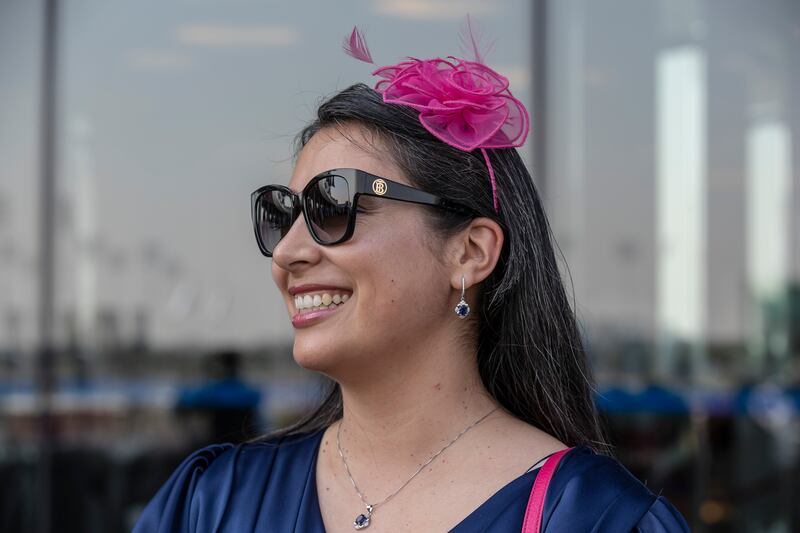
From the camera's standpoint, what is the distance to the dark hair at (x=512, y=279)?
1.55 meters

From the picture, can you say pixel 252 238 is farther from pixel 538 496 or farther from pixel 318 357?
pixel 538 496

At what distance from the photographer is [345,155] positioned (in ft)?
5.06

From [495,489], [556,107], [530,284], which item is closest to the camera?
[495,489]

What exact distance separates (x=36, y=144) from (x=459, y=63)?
12.9 ft

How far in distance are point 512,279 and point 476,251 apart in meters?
0.07

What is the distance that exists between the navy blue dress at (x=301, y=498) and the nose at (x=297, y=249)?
1.07 feet

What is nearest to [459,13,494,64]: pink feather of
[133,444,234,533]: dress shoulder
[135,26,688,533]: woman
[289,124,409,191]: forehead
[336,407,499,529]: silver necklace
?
[135,26,688,533]: woman

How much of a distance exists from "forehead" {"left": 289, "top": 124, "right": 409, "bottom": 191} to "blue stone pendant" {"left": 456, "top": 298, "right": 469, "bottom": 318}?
21 centimetres

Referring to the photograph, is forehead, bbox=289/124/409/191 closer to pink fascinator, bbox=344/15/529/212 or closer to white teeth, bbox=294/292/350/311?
pink fascinator, bbox=344/15/529/212

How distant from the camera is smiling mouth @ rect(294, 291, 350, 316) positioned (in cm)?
150

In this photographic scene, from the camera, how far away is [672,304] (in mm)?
5000

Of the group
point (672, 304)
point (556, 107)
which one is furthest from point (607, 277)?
point (556, 107)

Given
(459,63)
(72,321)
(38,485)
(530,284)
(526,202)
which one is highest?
(459,63)

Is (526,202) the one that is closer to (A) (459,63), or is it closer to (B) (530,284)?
(B) (530,284)
